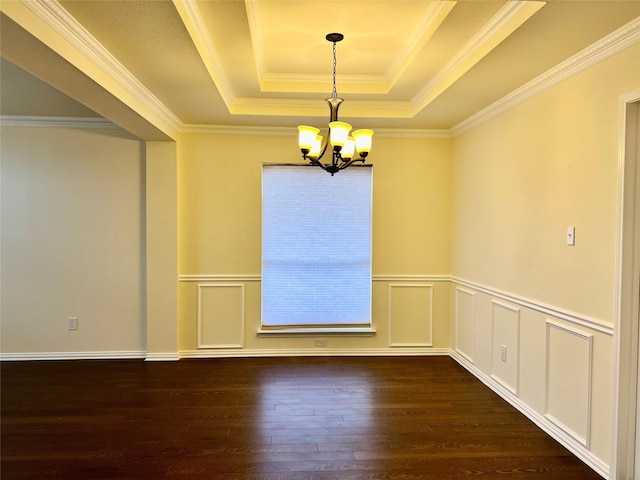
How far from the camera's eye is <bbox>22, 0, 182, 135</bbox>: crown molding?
1.73 meters

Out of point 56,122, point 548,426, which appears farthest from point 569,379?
point 56,122

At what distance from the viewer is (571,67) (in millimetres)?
2334

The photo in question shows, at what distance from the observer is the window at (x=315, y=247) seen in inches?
160

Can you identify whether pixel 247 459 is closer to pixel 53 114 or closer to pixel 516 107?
pixel 516 107

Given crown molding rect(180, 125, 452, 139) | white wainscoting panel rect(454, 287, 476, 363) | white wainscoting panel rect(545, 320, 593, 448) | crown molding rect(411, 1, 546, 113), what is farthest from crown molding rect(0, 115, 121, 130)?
white wainscoting panel rect(545, 320, 593, 448)

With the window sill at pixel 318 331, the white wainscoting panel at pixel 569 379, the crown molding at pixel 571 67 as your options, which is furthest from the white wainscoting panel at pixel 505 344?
the crown molding at pixel 571 67

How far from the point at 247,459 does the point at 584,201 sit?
2.59 metres

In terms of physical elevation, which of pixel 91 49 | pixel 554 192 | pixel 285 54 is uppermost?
pixel 285 54

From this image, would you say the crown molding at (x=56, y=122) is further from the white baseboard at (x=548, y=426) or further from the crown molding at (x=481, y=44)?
the white baseboard at (x=548, y=426)

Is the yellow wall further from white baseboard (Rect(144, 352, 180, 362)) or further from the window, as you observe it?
white baseboard (Rect(144, 352, 180, 362))

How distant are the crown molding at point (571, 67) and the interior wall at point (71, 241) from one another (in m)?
3.50

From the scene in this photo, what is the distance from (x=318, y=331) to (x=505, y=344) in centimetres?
186

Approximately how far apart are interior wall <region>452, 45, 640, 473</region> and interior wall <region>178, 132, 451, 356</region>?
546 mm

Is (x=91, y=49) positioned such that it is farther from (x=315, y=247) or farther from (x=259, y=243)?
(x=315, y=247)
